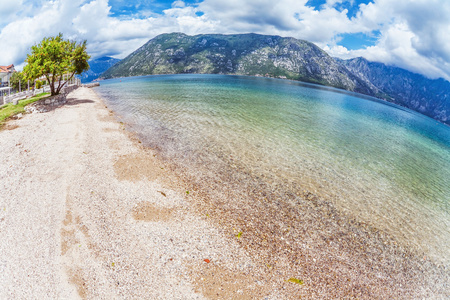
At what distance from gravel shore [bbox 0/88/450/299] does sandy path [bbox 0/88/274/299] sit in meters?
0.06

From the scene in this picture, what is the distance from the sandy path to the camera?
10.2m

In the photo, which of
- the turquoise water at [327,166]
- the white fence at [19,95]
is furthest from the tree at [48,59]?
the turquoise water at [327,166]

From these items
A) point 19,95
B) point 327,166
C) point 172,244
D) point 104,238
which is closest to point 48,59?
point 19,95

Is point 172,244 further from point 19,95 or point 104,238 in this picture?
point 19,95

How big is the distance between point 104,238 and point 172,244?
15.1ft

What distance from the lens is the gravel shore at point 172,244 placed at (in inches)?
415

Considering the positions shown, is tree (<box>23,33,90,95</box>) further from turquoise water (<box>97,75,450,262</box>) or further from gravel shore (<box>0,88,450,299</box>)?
gravel shore (<box>0,88,450,299</box>)

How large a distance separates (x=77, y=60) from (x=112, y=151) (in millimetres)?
48812

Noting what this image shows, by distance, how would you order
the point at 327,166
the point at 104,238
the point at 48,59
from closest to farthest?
the point at 104,238 < the point at 327,166 < the point at 48,59

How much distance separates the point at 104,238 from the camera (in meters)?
12.7

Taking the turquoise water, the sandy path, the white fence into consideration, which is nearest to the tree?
the white fence

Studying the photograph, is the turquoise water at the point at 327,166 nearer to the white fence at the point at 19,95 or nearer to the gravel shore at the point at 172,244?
the gravel shore at the point at 172,244

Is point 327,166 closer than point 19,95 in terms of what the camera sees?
Yes

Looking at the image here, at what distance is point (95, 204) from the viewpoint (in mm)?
15500
